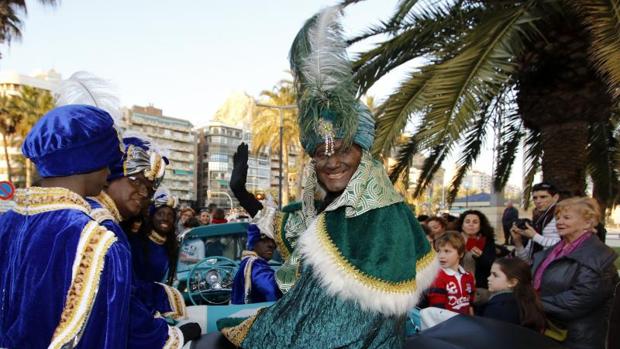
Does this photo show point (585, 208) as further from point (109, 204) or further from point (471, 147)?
point (471, 147)

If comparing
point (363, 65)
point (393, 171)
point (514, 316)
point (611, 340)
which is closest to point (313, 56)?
point (611, 340)

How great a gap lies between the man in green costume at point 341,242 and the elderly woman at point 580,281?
1.92 m

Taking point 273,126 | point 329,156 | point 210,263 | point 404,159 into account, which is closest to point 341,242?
point 329,156

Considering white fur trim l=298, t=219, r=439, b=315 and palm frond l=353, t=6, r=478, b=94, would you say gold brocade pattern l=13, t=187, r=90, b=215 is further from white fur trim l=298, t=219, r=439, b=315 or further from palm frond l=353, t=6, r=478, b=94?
palm frond l=353, t=6, r=478, b=94

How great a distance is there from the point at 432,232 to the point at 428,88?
2.03 meters

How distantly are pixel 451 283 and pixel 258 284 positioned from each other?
1.63 metres

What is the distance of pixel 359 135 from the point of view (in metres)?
2.52

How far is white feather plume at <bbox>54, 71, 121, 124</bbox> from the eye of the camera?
9.82 feet

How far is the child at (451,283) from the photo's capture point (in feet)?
14.4

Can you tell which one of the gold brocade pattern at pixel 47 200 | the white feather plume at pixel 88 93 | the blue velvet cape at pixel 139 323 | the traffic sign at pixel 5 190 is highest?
the white feather plume at pixel 88 93

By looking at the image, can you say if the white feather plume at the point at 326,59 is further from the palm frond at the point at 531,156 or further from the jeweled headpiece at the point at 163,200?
the palm frond at the point at 531,156

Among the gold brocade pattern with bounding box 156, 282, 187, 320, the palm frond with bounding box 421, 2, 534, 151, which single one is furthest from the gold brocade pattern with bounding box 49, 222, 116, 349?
the palm frond with bounding box 421, 2, 534, 151

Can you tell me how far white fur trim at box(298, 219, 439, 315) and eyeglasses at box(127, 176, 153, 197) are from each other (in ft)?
3.84

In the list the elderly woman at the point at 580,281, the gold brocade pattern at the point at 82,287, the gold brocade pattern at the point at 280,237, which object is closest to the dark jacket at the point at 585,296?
the elderly woman at the point at 580,281
